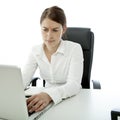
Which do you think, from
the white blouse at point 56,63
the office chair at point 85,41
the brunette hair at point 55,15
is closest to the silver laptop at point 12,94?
the white blouse at point 56,63

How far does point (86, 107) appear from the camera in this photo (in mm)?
1329

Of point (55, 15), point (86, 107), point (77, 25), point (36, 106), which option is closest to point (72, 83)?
point (86, 107)

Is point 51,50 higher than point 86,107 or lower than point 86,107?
higher

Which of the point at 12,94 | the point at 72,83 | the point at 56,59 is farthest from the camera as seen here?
the point at 56,59

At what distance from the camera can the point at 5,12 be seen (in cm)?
298

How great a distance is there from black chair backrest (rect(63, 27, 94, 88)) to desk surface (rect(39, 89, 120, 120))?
42 centimetres

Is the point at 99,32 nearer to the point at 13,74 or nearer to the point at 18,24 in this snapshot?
the point at 18,24

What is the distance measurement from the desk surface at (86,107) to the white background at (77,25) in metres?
1.17

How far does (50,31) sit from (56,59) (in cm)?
24

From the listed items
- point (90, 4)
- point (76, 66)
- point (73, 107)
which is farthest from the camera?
point (90, 4)

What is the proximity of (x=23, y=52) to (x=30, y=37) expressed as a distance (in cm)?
23

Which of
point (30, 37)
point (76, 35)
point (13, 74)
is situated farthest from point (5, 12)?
point (13, 74)

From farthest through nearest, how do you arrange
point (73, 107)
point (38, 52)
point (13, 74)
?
point (38, 52) < point (73, 107) < point (13, 74)

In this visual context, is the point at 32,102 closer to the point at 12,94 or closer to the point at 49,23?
the point at 12,94
